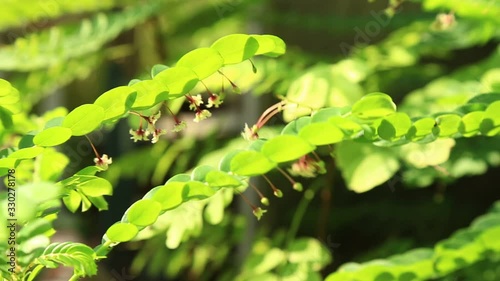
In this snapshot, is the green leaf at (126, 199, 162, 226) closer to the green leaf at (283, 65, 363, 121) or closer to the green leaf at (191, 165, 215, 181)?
the green leaf at (191, 165, 215, 181)

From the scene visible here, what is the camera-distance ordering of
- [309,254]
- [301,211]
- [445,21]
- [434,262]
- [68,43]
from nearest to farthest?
[434,262] < [445,21] < [309,254] < [301,211] < [68,43]

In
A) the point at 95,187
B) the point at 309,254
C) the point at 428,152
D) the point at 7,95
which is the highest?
the point at 7,95

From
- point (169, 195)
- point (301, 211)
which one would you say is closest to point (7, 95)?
point (169, 195)

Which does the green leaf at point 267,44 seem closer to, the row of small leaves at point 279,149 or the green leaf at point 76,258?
the row of small leaves at point 279,149

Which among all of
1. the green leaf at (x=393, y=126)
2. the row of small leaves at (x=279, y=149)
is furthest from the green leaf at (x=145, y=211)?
the green leaf at (x=393, y=126)

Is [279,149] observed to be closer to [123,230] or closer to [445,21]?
[123,230]

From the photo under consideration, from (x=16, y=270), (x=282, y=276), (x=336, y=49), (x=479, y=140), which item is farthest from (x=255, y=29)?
(x=16, y=270)

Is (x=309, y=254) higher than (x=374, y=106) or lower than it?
lower

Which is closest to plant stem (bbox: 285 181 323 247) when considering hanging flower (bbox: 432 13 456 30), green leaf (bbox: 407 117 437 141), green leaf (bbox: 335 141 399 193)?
green leaf (bbox: 335 141 399 193)
